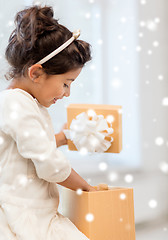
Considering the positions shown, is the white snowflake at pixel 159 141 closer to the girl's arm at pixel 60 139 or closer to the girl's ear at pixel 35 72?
the girl's arm at pixel 60 139

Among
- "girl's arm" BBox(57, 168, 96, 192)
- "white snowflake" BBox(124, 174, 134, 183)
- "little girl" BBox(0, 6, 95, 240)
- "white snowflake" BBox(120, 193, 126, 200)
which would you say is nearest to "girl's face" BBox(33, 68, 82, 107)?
"little girl" BBox(0, 6, 95, 240)

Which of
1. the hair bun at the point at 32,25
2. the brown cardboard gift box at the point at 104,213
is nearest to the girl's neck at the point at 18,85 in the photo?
the hair bun at the point at 32,25

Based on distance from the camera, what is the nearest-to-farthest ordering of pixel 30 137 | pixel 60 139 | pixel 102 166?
pixel 30 137
pixel 60 139
pixel 102 166

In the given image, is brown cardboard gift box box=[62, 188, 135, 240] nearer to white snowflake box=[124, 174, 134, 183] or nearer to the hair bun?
the hair bun

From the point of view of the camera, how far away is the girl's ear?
3.23ft

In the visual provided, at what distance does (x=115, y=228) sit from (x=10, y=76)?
52cm

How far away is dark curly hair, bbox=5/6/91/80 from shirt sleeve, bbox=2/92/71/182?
11cm

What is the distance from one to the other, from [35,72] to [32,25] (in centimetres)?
12

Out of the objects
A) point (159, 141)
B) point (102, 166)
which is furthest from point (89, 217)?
point (159, 141)

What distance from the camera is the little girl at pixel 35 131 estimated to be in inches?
36.3

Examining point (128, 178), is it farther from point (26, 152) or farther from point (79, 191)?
point (26, 152)

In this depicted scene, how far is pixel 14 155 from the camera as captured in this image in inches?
38.2

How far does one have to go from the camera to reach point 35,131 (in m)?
0.92

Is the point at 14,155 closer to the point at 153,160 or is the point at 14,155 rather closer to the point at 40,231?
the point at 40,231
